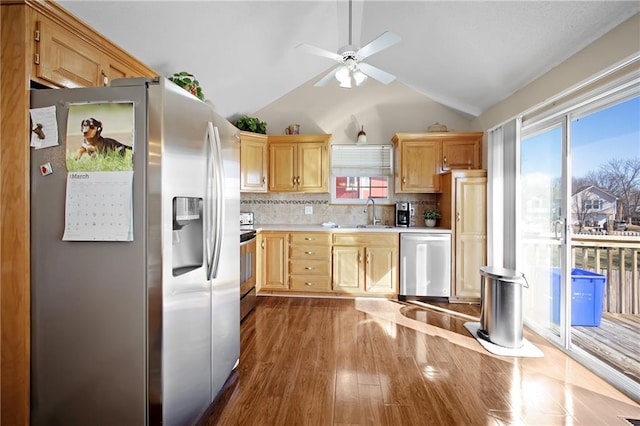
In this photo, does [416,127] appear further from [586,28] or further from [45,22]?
[45,22]

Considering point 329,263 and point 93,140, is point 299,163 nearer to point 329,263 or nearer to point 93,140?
point 329,263

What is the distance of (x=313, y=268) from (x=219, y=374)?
2.13 m

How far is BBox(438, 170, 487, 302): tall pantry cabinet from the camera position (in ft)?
11.7

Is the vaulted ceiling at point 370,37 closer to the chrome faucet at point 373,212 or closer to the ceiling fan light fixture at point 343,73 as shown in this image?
the ceiling fan light fixture at point 343,73

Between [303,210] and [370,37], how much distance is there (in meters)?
2.40

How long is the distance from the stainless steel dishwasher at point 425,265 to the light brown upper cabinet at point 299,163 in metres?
1.36

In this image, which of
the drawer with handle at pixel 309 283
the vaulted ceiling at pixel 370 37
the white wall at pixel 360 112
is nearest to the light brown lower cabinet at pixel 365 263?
the drawer with handle at pixel 309 283

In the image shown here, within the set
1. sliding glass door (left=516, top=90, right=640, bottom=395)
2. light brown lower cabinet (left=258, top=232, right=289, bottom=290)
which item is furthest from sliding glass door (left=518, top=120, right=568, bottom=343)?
light brown lower cabinet (left=258, top=232, right=289, bottom=290)

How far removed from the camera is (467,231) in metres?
3.59

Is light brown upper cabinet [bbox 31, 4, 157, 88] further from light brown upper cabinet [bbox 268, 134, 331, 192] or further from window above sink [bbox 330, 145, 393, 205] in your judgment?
window above sink [bbox 330, 145, 393, 205]

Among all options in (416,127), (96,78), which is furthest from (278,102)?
(96,78)

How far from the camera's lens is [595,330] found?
97.3 inches

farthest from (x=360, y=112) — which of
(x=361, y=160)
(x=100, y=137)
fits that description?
(x=100, y=137)

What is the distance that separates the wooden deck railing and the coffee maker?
6.10 feet
